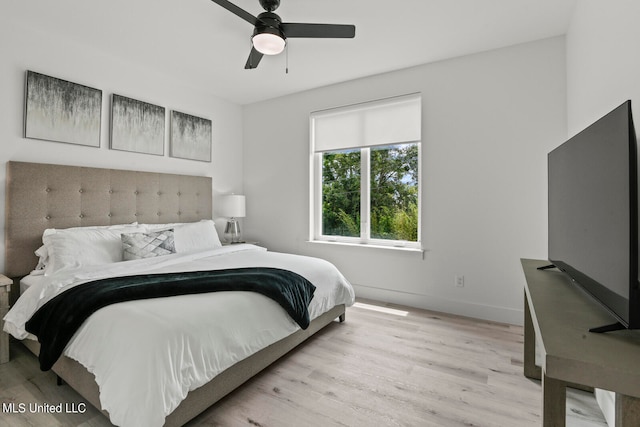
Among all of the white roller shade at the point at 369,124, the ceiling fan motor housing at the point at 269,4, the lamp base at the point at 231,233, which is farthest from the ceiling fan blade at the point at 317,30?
the lamp base at the point at 231,233

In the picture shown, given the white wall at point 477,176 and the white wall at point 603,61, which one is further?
the white wall at point 477,176

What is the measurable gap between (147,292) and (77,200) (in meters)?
1.64

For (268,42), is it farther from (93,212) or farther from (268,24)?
(93,212)

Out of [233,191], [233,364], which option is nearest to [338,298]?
[233,364]

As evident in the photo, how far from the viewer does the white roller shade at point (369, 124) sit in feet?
11.0

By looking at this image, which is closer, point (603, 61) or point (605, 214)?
point (605, 214)

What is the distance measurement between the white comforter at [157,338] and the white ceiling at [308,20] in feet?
6.41

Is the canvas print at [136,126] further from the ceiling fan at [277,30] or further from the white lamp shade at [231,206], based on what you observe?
the ceiling fan at [277,30]

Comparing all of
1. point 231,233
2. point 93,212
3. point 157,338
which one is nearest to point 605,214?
point 157,338

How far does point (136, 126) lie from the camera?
324 cm

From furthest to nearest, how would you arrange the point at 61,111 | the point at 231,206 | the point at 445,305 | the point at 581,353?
the point at 231,206 < the point at 445,305 < the point at 61,111 < the point at 581,353

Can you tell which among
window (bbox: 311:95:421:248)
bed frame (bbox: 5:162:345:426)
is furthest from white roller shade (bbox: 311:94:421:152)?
bed frame (bbox: 5:162:345:426)

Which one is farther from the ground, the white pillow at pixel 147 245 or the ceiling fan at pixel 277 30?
the ceiling fan at pixel 277 30

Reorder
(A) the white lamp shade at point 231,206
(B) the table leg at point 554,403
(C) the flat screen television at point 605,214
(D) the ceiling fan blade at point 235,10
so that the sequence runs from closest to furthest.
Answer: (C) the flat screen television at point 605,214, (B) the table leg at point 554,403, (D) the ceiling fan blade at point 235,10, (A) the white lamp shade at point 231,206
